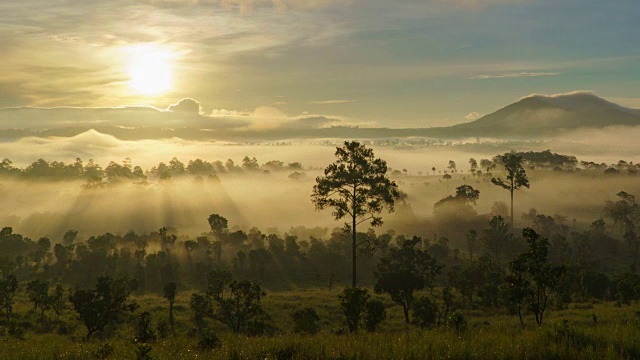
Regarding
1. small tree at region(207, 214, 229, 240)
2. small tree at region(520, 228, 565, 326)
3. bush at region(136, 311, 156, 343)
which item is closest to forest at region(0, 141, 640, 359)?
small tree at region(520, 228, 565, 326)

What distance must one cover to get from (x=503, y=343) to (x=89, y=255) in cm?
10204

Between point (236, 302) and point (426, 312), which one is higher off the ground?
point (426, 312)

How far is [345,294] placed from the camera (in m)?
34.0

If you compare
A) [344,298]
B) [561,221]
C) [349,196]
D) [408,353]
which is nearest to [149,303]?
[349,196]

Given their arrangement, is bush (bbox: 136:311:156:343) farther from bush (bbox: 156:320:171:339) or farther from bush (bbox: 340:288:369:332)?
bush (bbox: 340:288:369:332)

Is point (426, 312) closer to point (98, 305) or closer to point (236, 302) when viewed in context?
point (236, 302)

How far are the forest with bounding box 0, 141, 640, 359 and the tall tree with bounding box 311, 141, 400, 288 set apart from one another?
150 millimetres

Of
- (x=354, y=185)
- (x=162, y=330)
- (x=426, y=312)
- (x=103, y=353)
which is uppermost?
(x=354, y=185)

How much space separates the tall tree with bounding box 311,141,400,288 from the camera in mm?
59469

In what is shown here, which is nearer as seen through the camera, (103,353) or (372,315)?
(103,353)

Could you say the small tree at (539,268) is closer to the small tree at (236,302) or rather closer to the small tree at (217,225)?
the small tree at (236,302)

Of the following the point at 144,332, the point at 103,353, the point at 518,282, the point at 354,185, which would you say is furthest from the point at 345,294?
the point at 354,185

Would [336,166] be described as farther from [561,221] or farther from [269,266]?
[561,221]

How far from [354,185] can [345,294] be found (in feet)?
89.0
